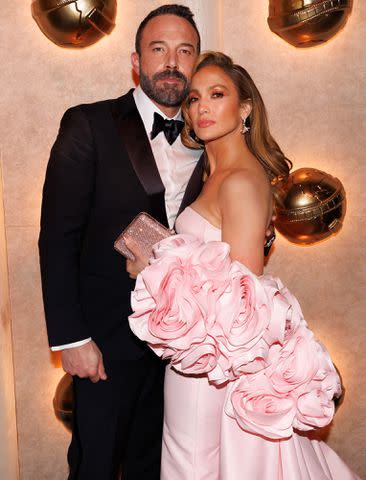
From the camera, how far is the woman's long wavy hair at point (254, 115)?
2.05 metres

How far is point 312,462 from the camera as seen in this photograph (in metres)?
1.87

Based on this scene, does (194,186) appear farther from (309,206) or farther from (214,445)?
(214,445)

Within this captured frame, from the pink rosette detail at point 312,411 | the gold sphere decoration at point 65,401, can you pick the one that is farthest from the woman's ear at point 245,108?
the gold sphere decoration at point 65,401

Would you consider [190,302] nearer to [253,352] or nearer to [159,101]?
[253,352]

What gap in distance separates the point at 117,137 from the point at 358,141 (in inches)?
48.8

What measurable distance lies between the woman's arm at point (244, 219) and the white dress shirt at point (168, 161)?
328 mm

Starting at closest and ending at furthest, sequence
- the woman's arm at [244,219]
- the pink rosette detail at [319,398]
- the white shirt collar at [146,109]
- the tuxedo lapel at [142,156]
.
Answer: the pink rosette detail at [319,398]
the woman's arm at [244,219]
the tuxedo lapel at [142,156]
the white shirt collar at [146,109]

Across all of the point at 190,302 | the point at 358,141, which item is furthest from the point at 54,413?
the point at 358,141

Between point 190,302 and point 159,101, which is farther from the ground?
point 159,101

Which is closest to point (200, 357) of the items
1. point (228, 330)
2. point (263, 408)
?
point (228, 330)

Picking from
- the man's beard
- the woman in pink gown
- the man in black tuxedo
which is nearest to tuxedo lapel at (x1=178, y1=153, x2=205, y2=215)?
the man in black tuxedo

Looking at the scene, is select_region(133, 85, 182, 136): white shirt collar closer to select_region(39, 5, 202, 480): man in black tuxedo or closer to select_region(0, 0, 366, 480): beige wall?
select_region(39, 5, 202, 480): man in black tuxedo

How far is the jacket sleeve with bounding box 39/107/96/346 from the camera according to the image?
6.72 feet

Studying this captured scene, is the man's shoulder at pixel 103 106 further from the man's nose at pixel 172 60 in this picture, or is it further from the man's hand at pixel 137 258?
the man's hand at pixel 137 258
